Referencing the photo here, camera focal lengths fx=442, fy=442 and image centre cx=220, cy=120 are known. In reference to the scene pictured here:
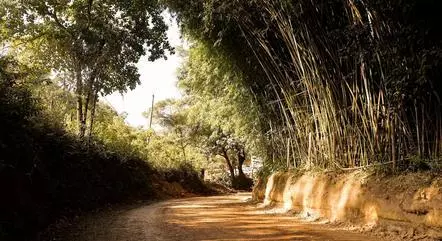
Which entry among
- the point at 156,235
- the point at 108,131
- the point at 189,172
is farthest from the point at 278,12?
the point at 189,172

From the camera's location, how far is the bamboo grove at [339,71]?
15.1 ft

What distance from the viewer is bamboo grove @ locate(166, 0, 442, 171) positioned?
4590 mm

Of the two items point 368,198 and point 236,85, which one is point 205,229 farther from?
point 236,85

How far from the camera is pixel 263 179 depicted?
10.4 metres

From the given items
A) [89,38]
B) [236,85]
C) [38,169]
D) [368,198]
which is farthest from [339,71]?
[89,38]

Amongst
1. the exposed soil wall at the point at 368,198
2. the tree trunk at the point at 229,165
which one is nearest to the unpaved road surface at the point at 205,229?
the exposed soil wall at the point at 368,198

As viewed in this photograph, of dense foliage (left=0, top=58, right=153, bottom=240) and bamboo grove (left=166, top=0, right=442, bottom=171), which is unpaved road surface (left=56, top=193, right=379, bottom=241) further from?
bamboo grove (left=166, top=0, right=442, bottom=171)

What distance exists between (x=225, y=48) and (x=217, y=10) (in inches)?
77.4

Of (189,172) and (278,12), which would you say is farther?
(189,172)

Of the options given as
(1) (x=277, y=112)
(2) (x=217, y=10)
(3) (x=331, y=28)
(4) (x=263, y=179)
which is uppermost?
(2) (x=217, y=10)

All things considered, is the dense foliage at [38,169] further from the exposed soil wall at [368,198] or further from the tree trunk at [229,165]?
the tree trunk at [229,165]

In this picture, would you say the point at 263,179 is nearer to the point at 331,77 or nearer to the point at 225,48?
the point at 225,48

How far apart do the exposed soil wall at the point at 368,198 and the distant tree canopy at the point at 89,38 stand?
5007 mm

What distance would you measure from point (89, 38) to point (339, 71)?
632cm
